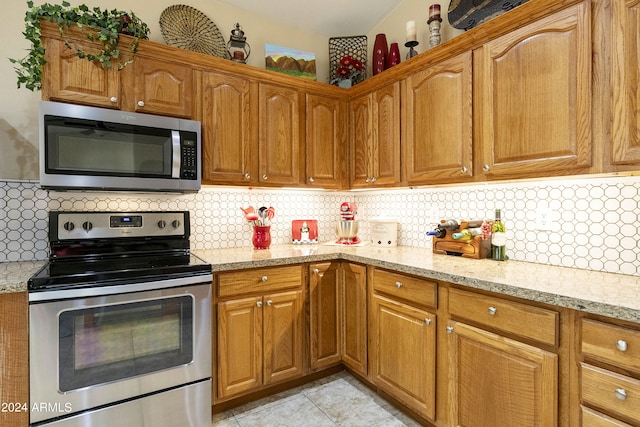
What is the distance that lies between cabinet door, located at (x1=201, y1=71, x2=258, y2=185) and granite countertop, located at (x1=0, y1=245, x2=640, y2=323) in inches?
22.5

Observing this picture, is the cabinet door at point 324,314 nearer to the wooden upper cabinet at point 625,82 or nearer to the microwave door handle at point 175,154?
the microwave door handle at point 175,154

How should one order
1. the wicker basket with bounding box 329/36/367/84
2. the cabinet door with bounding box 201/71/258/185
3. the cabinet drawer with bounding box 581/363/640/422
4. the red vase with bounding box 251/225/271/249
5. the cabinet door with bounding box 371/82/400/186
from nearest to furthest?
the cabinet drawer with bounding box 581/363/640/422 < the cabinet door with bounding box 201/71/258/185 < the cabinet door with bounding box 371/82/400/186 < the red vase with bounding box 251/225/271/249 < the wicker basket with bounding box 329/36/367/84

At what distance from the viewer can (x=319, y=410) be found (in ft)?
6.44

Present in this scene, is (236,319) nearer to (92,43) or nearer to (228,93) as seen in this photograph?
(228,93)

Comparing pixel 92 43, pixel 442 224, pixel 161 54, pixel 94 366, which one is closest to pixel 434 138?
pixel 442 224

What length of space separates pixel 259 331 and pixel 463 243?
1.37 meters

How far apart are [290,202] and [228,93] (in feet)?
3.32

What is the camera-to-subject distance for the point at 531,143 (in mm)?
1550

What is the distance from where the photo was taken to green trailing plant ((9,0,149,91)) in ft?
5.38

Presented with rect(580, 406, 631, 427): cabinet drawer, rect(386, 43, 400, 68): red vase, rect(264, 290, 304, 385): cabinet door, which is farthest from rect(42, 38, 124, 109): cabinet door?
rect(580, 406, 631, 427): cabinet drawer

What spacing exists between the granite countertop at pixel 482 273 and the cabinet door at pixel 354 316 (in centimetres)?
12

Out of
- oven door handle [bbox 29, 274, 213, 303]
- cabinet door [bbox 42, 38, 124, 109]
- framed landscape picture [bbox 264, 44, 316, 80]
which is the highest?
framed landscape picture [bbox 264, 44, 316, 80]

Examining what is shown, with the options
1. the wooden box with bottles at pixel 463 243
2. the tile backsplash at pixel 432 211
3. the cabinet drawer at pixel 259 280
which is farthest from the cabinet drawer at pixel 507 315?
the cabinet drawer at pixel 259 280

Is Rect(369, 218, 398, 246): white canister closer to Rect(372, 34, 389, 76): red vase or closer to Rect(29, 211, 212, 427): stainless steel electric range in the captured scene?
Rect(372, 34, 389, 76): red vase
